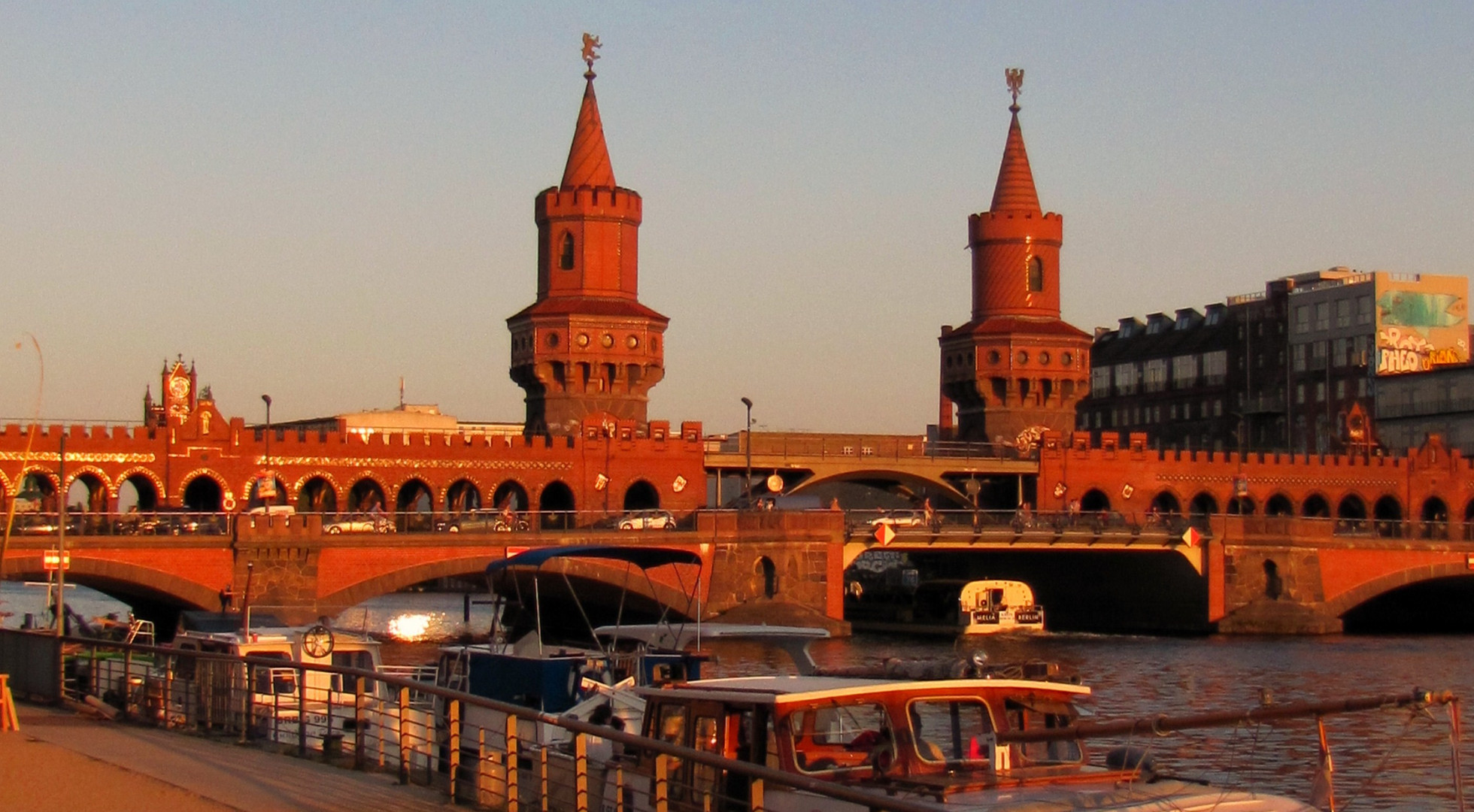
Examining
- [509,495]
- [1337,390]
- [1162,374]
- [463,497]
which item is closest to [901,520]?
[509,495]

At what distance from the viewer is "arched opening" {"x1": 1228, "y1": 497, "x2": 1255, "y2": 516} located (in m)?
89.0

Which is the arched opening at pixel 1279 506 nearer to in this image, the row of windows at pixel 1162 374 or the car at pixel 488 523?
the row of windows at pixel 1162 374

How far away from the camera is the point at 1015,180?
94250 mm

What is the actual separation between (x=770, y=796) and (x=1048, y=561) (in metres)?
67.9

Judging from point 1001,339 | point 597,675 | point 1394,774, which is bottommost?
point 1394,774

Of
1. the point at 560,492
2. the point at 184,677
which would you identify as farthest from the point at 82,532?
the point at 184,677

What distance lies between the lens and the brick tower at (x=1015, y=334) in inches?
3610

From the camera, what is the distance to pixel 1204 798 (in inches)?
590

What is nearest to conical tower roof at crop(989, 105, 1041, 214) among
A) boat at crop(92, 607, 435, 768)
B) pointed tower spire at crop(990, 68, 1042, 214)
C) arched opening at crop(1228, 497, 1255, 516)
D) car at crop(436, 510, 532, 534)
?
pointed tower spire at crop(990, 68, 1042, 214)

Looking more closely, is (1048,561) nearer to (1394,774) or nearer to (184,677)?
(1394,774)

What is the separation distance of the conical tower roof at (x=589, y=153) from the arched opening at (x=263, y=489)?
19696 mm

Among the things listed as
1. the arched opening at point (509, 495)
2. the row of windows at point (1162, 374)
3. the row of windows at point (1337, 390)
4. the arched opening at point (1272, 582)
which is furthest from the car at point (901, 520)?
the row of windows at point (1162, 374)

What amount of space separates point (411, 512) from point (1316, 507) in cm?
4465

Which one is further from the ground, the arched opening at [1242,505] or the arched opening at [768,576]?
the arched opening at [1242,505]
